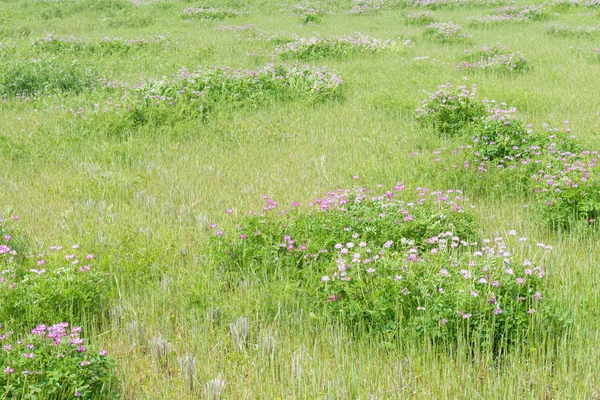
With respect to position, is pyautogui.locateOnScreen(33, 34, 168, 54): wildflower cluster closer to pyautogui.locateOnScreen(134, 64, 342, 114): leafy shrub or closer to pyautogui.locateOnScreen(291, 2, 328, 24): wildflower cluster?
pyautogui.locateOnScreen(134, 64, 342, 114): leafy shrub

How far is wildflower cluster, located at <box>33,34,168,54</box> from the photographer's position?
15.9m

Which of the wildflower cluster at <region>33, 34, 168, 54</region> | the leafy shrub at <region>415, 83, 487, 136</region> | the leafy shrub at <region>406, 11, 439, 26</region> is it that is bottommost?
the leafy shrub at <region>415, 83, 487, 136</region>

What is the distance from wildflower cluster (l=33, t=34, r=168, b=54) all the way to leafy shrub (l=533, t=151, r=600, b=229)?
1361 cm

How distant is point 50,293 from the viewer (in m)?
3.75

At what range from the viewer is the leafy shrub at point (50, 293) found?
12.0ft

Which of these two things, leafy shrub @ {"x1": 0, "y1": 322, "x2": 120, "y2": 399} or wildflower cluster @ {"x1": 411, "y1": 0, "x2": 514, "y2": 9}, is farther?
wildflower cluster @ {"x1": 411, "y1": 0, "x2": 514, "y2": 9}

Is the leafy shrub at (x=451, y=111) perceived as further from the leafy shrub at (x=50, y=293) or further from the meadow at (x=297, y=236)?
the leafy shrub at (x=50, y=293)

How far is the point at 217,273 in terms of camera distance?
4.36 meters

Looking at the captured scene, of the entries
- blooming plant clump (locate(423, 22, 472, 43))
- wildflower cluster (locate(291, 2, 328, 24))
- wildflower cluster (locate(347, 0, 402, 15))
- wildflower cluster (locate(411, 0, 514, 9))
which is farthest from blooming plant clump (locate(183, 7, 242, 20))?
blooming plant clump (locate(423, 22, 472, 43))

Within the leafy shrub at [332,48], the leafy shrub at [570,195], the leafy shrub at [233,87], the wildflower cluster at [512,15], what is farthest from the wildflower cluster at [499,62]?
the wildflower cluster at [512,15]

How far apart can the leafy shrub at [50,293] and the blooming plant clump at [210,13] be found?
22.7 metres

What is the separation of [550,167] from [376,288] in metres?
3.26

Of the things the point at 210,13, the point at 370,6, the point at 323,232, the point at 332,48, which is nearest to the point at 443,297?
the point at 323,232

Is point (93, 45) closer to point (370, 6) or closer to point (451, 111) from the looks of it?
point (451, 111)
